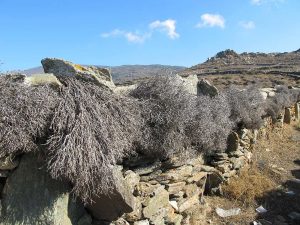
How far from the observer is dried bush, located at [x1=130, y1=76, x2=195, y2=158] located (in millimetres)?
5312

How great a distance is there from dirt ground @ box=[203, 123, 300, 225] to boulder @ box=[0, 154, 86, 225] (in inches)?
125

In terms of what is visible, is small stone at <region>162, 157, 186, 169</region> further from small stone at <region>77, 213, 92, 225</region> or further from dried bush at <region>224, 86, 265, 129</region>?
dried bush at <region>224, 86, 265, 129</region>

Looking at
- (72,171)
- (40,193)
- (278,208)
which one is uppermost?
(72,171)

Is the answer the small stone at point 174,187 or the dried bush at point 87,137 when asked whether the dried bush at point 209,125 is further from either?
the dried bush at point 87,137

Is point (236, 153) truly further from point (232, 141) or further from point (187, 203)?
point (187, 203)

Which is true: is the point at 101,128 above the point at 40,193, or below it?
above

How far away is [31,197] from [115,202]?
92 centimetres

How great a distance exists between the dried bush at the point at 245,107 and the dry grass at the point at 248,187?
1217mm

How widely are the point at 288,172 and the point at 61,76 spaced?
6.73 metres

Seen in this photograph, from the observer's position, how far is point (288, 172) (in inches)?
377

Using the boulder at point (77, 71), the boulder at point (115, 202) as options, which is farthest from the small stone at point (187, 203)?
the boulder at point (77, 71)

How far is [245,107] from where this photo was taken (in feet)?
31.6

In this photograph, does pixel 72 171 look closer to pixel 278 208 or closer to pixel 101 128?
pixel 101 128

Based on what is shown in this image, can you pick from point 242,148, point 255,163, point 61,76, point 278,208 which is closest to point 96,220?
point 61,76
